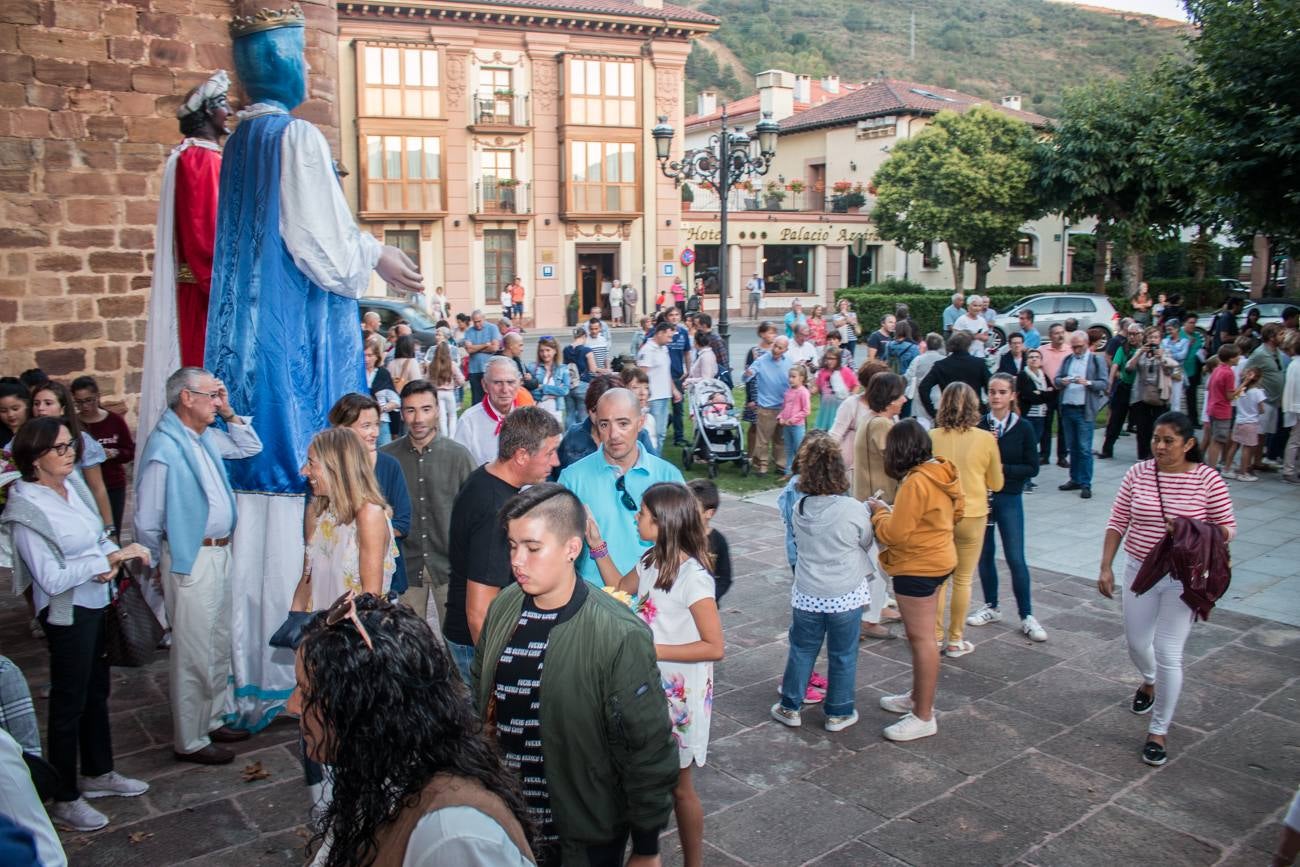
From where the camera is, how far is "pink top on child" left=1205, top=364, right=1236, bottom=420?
11.2 meters

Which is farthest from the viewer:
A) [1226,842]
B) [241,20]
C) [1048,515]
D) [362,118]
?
[362,118]

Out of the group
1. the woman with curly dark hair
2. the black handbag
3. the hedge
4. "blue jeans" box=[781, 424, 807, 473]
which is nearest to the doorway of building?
the hedge

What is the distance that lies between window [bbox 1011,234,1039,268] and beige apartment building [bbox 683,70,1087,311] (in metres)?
0.04

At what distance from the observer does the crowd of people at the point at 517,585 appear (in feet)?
6.73

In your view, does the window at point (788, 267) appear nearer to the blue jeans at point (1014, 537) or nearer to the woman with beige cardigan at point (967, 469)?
the blue jeans at point (1014, 537)

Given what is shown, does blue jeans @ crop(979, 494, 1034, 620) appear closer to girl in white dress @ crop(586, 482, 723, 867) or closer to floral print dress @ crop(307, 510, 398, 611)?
girl in white dress @ crop(586, 482, 723, 867)

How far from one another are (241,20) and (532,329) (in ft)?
105

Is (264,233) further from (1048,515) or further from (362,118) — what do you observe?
(362,118)

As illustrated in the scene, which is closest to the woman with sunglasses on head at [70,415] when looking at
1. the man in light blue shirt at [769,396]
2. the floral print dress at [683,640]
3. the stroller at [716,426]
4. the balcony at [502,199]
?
the floral print dress at [683,640]

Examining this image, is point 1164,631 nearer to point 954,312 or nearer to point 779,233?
point 954,312

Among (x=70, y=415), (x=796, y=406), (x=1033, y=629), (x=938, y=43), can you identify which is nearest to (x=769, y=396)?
(x=796, y=406)

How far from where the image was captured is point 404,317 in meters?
21.0

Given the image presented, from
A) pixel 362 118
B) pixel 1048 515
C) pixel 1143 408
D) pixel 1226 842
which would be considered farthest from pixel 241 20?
pixel 362 118

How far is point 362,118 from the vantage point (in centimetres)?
3412
